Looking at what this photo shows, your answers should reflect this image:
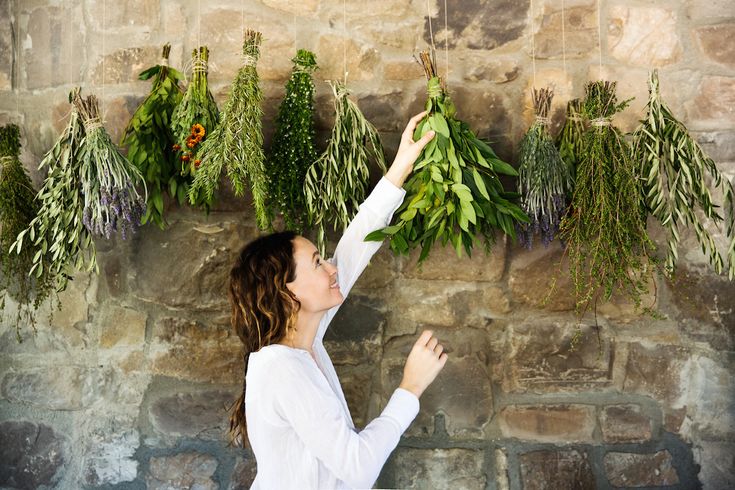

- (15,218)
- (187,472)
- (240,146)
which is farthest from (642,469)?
(15,218)

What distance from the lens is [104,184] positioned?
80.7 inches

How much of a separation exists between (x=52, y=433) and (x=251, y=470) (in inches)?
27.6

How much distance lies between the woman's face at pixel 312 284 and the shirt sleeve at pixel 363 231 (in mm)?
178

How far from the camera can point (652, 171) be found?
6.81 feet

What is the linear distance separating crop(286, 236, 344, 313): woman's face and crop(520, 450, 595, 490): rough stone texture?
902 millimetres

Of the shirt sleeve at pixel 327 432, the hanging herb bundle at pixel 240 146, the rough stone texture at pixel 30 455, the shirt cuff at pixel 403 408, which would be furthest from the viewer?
the rough stone texture at pixel 30 455

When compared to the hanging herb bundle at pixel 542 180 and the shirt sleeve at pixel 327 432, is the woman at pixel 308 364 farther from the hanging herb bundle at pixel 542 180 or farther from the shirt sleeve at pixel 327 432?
the hanging herb bundle at pixel 542 180

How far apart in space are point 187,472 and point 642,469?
149 centimetres

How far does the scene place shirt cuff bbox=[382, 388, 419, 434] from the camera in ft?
5.87

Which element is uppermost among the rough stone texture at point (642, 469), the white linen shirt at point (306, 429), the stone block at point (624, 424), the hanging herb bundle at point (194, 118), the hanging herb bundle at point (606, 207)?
the hanging herb bundle at point (194, 118)

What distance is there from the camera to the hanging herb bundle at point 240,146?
202 cm

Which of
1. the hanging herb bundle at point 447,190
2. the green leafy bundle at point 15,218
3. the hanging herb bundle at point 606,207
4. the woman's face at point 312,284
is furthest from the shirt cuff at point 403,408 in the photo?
the green leafy bundle at point 15,218

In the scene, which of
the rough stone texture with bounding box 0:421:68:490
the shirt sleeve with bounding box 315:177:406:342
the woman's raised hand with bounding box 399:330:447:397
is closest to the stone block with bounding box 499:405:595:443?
the woman's raised hand with bounding box 399:330:447:397

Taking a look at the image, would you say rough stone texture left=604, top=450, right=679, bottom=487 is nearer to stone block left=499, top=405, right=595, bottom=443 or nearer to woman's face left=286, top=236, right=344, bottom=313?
stone block left=499, top=405, right=595, bottom=443
